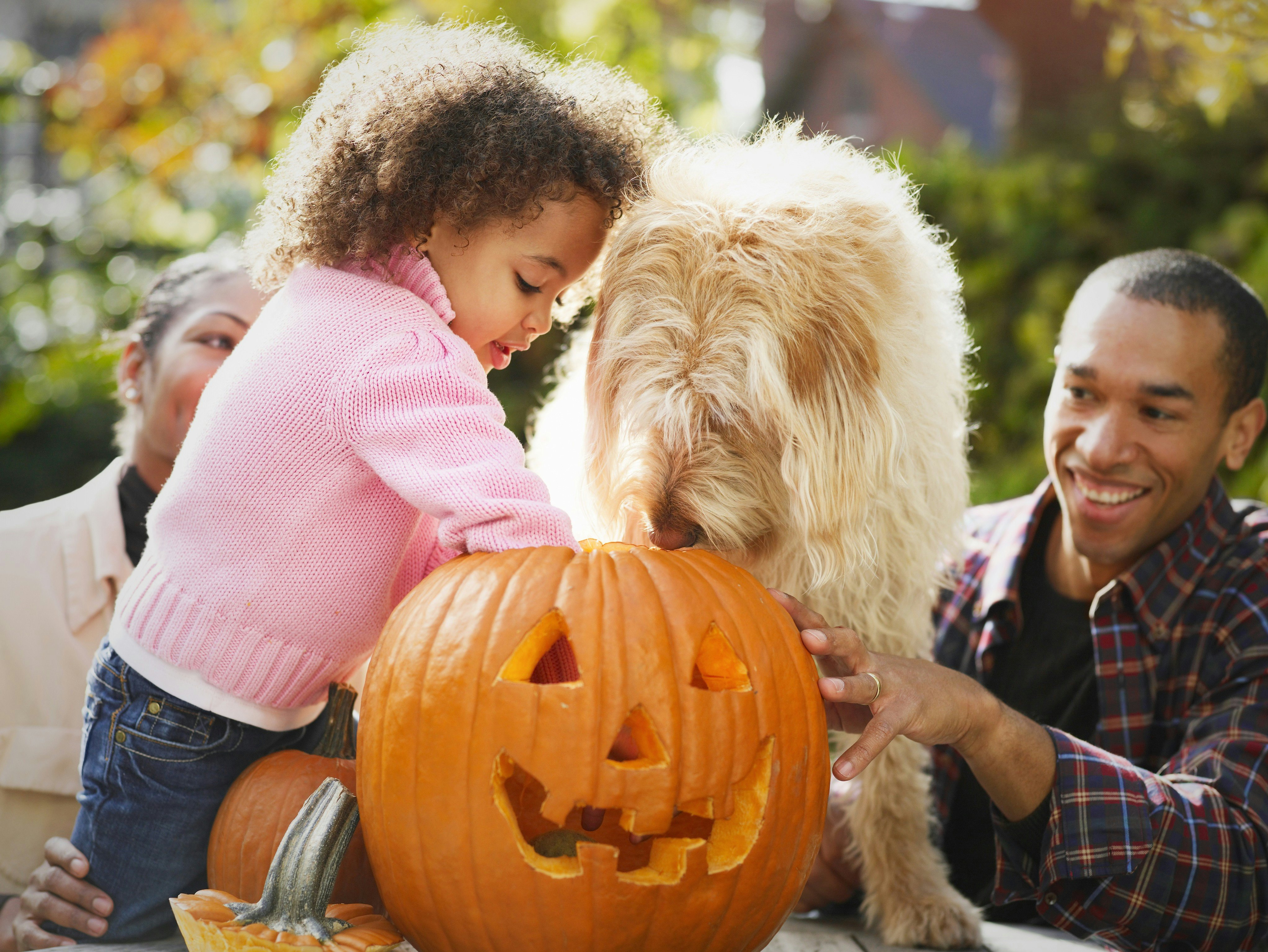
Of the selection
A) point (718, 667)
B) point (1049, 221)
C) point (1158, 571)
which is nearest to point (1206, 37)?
point (1158, 571)

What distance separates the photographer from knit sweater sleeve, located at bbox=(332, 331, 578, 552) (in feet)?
5.82

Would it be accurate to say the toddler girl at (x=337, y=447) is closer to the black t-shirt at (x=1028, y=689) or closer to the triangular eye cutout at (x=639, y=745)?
the triangular eye cutout at (x=639, y=745)

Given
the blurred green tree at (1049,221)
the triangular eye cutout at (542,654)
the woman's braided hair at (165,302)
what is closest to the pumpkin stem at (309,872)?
the triangular eye cutout at (542,654)

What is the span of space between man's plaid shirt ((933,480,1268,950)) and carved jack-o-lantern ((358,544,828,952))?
809mm

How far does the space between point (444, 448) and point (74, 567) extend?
1.77 meters

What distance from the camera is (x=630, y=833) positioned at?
183cm

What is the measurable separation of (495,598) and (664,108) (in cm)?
702

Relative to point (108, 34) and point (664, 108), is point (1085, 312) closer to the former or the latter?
point (664, 108)

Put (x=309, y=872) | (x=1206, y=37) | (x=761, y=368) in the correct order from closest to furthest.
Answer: (x=309, y=872) → (x=761, y=368) → (x=1206, y=37)

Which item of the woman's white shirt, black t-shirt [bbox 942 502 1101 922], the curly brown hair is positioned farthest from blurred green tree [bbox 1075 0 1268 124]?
the woman's white shirt

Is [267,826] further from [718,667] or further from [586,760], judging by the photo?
[718,667]

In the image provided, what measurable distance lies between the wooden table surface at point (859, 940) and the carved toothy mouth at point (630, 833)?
2.43 ft


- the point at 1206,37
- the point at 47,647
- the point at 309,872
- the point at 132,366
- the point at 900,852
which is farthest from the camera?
the point at 132,366

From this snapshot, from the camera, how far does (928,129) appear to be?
909 inches
